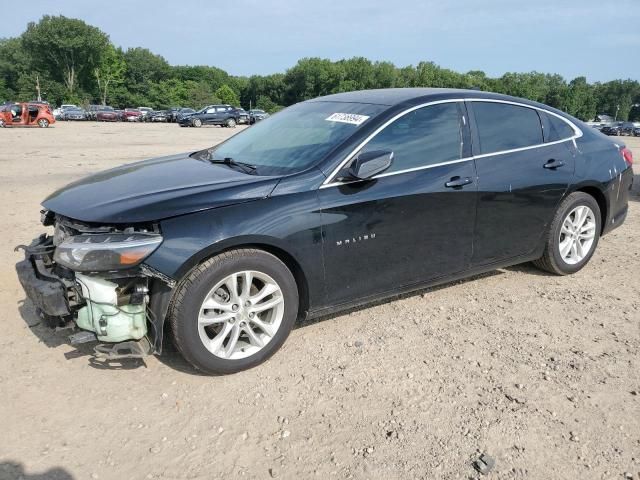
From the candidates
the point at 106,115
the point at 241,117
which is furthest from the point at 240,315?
the point at 106,115

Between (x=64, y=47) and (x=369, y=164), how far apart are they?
94093 millimetres

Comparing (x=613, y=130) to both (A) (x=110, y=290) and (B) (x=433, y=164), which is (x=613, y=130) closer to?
(B) (x=433, y=164)

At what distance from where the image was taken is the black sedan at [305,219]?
2926 mm

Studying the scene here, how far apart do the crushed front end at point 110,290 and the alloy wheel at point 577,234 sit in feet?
11.6

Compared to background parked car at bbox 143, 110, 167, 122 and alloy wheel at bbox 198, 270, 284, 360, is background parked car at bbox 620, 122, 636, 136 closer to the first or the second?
background parked car at bbox 143, 110, 167, 122

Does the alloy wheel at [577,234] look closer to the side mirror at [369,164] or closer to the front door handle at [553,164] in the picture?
the front door handle at [553,164]

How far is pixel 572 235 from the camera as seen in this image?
15.6 ft

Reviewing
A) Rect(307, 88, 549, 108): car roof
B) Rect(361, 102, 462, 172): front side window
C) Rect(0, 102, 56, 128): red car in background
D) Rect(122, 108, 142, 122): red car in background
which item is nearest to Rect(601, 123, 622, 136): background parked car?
Rect(122, 108, 142, 122): red car in background

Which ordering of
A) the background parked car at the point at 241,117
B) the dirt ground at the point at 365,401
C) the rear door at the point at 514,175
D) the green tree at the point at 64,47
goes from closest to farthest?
the dirt ground at the point at 365,401
the rear door at the point at 514,175
the background parked car at the point at 241,117
the green tree at the point at 64,47

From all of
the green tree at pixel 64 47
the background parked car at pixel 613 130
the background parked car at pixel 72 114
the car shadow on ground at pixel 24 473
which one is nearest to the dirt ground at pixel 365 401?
the car shadow on ground at pixel 24 473

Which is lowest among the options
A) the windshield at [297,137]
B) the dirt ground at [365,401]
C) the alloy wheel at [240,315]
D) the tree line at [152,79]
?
the dirt ground at [365,401]

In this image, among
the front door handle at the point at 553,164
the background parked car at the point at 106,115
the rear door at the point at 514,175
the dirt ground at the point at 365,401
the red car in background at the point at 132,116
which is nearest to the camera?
the dirt ground at the point at 365,401

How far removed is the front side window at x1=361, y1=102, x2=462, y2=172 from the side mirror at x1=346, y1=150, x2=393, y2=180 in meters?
0.17

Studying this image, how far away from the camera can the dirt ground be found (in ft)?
8.09
